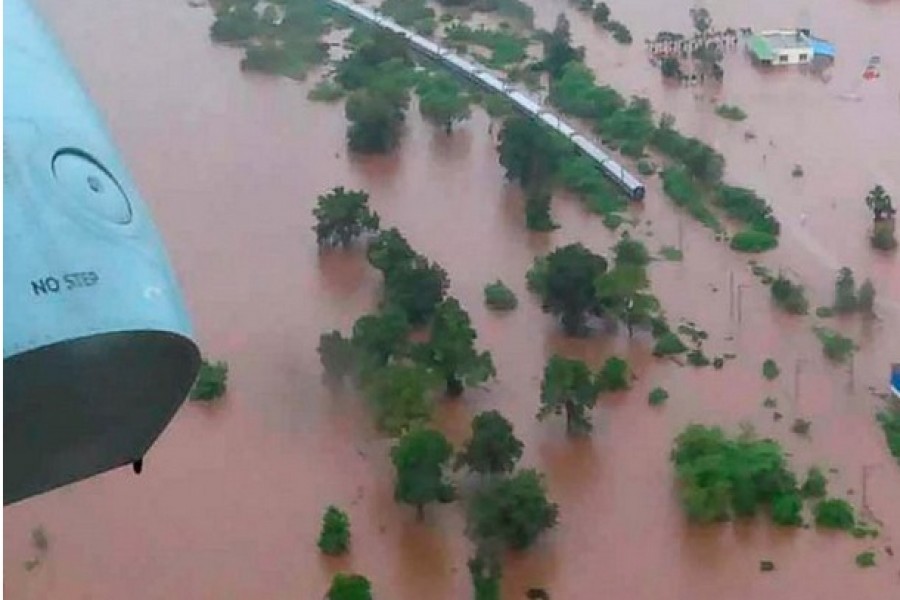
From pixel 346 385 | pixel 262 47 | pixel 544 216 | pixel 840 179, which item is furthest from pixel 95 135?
pixel 262 47

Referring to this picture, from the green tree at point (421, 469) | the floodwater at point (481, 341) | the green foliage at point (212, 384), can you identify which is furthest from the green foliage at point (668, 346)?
the green foliage at point (212, 384)

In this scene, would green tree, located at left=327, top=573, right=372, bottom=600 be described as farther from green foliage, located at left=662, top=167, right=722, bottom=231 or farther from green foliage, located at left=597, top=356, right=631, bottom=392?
green foliage, located at left=662, top=167, right=722, bottom=231

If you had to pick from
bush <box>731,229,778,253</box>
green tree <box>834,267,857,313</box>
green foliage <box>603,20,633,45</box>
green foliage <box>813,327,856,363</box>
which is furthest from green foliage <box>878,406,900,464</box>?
green foliage <box>603,20,633,45</box>

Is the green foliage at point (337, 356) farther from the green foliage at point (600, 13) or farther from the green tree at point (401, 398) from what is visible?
the green foliage at point (600, 13)

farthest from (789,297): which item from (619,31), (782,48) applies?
(619,31)

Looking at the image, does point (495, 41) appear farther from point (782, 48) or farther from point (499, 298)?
point (499, 298)

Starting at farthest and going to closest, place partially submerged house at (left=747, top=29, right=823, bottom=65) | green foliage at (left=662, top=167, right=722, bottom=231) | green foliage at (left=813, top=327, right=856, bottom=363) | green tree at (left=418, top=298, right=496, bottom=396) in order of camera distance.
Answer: partially submerged house at (left=747, top=29, right=823, bottom=65) → green foliage at (left=662, top=167, right=722, bottom=231) → green foliage at (left=813, top=327, right=856, bottom=363) → green tree at (left=418, top=298, right=496, bottom=396)

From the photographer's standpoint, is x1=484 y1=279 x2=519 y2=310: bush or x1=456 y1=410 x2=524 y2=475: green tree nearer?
x1=456 y1=410 x2=524 y2=475: green tree
